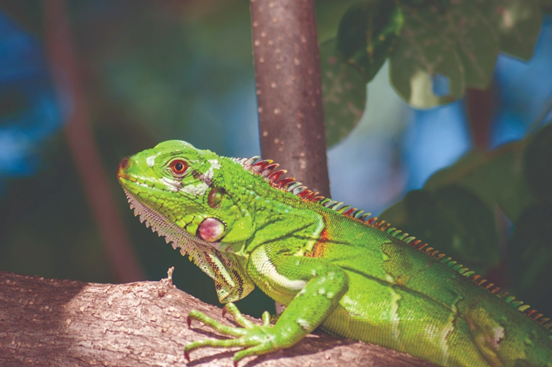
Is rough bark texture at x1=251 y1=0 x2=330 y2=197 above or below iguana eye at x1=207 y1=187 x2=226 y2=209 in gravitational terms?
above

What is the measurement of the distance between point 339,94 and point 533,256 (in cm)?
139

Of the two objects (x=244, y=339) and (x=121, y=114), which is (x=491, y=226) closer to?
(x=244, y=339)

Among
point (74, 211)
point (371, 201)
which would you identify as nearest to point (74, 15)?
point (74, 211)

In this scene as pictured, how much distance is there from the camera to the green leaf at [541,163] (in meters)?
2.87

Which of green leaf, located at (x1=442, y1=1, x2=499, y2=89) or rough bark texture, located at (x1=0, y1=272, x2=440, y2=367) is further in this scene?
green leaf, located at (x1=442, y1=1, x2=499, y2=89)

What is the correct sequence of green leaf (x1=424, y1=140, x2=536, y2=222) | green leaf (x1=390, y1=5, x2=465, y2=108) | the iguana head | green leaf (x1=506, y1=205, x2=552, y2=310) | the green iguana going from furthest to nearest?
green leaf (x1=424, y1=140, x2=536, y2=222)
green leaf (x1=390, y1=5, x2=465, y2=108)
green leaf (x1=506, y1=205, x2=552, y2=310)
the iguana head
the green iguana

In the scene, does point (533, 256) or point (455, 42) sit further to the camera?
point (455, 42)

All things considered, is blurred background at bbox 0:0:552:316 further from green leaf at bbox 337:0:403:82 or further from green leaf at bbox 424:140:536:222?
green leaf at bbox 337:0:403:82

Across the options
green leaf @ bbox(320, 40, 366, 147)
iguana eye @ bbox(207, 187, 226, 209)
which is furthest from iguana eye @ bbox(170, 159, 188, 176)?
green leaf @ bbox(320, 40, 366, 147)

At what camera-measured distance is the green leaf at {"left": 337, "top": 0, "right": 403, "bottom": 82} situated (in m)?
2.82

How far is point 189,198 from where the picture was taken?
85.9 inches

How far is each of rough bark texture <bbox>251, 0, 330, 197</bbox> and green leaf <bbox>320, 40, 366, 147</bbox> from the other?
38 centimetres

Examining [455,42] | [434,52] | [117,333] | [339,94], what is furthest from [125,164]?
[455,42]

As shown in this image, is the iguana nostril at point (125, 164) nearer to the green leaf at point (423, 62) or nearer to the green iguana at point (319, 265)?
the green iguana at point (319, 265)
